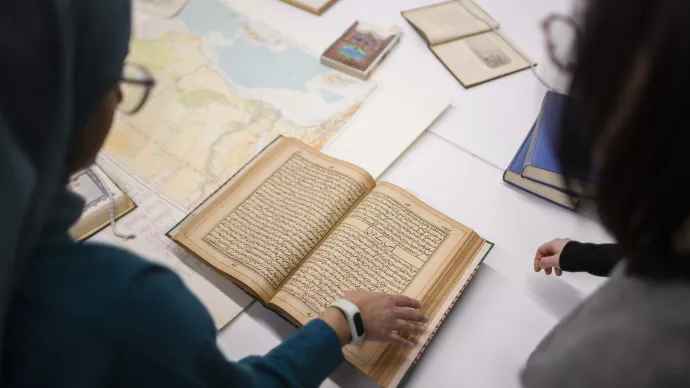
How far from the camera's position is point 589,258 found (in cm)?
67

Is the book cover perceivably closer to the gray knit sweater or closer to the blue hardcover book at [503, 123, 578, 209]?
the blue hardcover book at [503, 123, 578, 209]

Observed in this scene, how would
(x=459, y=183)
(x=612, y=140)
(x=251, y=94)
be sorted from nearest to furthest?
(x=612, y=140) < (x=459, y=183) < (x=251, y=94)

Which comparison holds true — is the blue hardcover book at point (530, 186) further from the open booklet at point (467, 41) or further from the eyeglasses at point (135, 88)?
the eyeglasses at point (135, 88)

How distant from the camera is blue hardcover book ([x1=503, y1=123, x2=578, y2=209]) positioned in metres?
0.80

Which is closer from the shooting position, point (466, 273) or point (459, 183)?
point (466, 273)

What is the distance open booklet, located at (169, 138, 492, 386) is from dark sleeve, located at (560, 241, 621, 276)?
0.36 feet

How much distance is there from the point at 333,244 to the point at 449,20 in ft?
2.31

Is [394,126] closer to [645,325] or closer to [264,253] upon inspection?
[264,253]

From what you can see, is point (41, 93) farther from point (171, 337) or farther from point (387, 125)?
point (387, 125)

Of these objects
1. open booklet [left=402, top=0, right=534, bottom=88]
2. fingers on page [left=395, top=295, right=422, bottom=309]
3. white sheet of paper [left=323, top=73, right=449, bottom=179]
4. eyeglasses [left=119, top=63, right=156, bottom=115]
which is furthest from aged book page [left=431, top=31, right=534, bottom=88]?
eyeglasses [left=119, top=63, right=156, bottom=115]

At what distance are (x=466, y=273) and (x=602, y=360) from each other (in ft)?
0.78

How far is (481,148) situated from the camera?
0.91 meters

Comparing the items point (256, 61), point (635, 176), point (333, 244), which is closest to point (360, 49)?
point (256, 61)

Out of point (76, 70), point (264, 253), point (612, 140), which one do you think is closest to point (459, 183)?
point (264, 253)
